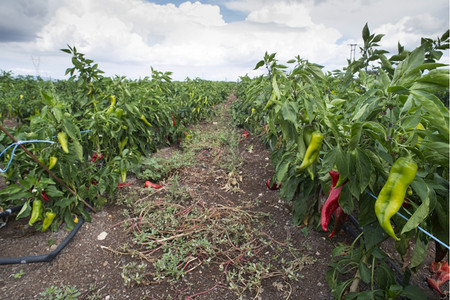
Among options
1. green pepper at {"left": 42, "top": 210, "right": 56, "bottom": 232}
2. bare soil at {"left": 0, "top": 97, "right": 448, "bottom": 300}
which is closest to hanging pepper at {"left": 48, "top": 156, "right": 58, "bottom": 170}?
green pepper at {"left": 42, "top": 210, "right": 56, "bottom": 232}

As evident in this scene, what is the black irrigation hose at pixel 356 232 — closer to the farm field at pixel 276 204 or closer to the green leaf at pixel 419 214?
the farm field at pixel 276 204

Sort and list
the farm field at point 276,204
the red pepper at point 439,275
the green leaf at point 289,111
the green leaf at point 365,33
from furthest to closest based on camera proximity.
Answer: the red pepper at point 439,275 < the green leaf at point 365,33 < the green leaf at point 289,111 < the farm field at point 276,204

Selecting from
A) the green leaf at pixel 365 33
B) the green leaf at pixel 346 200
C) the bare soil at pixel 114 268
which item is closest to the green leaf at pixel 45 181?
the bare soil at pixel 114 268

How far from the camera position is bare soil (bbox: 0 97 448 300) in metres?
1.93

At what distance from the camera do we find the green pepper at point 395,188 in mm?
958

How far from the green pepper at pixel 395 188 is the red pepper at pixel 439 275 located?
3.76 ft

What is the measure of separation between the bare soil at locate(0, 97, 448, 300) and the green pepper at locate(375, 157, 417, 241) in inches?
43.7

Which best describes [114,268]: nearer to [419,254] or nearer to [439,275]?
[419,254]

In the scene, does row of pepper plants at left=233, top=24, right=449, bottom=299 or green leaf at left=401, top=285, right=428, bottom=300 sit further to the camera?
green leaf at left=401, top=285, right=428, bottom=300

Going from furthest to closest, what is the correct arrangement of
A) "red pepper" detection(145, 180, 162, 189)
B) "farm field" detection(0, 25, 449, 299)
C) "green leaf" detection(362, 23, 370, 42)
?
"red pepper" detection(145, 180, 162, 189) → "green leaf" detection(362, 23, 370, 42) → "farm field" detection(0, 25, 449, 299)

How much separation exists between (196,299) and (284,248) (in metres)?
0.84

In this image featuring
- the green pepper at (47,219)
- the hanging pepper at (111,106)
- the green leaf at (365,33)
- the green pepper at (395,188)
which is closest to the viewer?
the green pepper at (395,188)

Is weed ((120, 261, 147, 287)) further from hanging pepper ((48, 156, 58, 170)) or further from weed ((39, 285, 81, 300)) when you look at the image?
hanging pepper ((48, 156, 58, 170))

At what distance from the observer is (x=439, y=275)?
177cm
